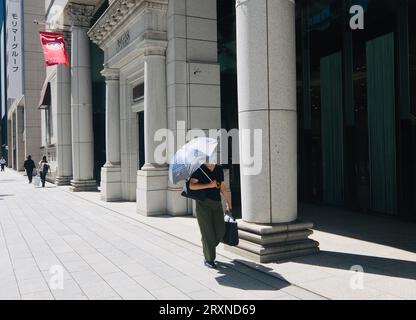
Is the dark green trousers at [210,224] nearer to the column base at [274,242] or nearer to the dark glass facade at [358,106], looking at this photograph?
the column base at [274,242]

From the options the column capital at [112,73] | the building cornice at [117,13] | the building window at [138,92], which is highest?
the building cornice at [117,13]

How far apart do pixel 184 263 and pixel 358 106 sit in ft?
23.3

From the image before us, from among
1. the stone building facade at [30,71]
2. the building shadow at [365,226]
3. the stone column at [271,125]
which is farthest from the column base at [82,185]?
the stone building facade at [30,71]

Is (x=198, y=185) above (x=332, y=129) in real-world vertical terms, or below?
below

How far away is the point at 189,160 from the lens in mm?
5883

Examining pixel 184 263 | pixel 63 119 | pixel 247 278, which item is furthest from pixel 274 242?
pixel 63 119

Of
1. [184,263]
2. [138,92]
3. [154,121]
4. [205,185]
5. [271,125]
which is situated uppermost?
[138,92]

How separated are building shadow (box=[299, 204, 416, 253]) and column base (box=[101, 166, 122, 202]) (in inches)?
279

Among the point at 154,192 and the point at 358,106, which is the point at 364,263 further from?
the point at 154,192

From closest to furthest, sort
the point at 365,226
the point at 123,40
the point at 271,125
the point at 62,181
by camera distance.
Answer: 1. the point at 271,125
2. the point at 365,226
3. the point at 123,40
4. the point at 62,181

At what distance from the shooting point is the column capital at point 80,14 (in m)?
19.4

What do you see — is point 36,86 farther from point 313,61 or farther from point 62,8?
point 313,61

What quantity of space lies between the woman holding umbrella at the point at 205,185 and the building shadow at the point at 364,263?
1.39 meters

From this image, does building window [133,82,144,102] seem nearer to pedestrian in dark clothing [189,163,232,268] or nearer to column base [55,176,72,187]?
pedestrian in dark clothing [189,163,232,268]
